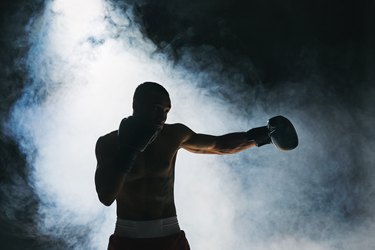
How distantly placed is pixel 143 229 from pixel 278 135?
107 centimetres

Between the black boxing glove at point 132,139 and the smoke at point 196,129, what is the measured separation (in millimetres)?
2179

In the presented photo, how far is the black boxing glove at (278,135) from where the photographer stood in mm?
2666

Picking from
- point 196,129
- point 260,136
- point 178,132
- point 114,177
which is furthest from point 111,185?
point 196,129

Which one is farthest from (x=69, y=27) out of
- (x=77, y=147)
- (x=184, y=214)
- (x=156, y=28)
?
(x=184, y=214)

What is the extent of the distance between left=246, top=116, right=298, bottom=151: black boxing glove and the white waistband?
850mm

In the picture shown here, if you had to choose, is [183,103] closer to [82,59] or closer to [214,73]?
[214,73]

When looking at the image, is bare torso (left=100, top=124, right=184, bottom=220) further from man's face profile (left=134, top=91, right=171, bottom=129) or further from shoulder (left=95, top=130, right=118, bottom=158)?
man's face profile (left=134, top=91, right=171, bottom=129)

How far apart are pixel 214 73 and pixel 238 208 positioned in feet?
4.96

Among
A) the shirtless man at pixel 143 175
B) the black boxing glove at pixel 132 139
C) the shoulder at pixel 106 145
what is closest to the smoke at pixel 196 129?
the shirtless man at pixel 143 175

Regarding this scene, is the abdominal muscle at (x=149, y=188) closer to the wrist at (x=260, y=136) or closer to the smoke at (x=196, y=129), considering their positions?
the wrist at (x=260, y=136)

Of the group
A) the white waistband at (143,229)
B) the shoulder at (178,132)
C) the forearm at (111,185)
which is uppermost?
the shoulder at (178,132)

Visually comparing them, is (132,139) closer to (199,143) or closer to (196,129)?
(199,143)

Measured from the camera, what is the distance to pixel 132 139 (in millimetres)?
2189

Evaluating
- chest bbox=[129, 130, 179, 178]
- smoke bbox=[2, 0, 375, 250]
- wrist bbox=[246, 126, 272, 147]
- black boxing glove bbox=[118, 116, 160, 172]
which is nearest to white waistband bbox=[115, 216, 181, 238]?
chest bbox=[129, 130, 179, 178]
